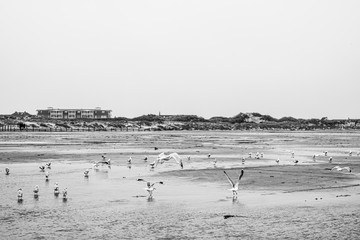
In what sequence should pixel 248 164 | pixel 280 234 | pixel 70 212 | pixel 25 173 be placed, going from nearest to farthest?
1. pixel 280 234
2. pixel 70 212
3. pixel 25 173
4. pixel 248 164

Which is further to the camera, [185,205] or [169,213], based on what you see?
[185,205]

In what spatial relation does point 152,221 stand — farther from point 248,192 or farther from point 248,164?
point 248,164

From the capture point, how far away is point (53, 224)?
647 inches

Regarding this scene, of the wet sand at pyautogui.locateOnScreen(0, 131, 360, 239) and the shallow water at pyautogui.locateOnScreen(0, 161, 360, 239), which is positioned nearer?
the shallow water at pyautogui.locateOnScreen(0, 161, 360, 239)

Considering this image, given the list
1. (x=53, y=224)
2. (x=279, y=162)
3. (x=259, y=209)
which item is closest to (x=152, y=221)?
(x=53, y=224)

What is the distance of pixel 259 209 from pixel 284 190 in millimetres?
5305

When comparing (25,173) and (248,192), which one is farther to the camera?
(25,173)

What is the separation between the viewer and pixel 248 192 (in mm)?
23484

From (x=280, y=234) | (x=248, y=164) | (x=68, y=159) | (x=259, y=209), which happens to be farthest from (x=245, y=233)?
(x=68, y=159)

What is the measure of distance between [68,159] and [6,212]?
2321 cm

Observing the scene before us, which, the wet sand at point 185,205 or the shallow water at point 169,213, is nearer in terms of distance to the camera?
the shallow water at point 169,213

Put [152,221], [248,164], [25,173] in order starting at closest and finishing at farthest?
1. [152,221]
2. [25,173]
3. [248,164]

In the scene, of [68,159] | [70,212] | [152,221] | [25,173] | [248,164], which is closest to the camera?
[152,221]

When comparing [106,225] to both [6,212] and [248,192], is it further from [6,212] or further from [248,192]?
[248,192]
